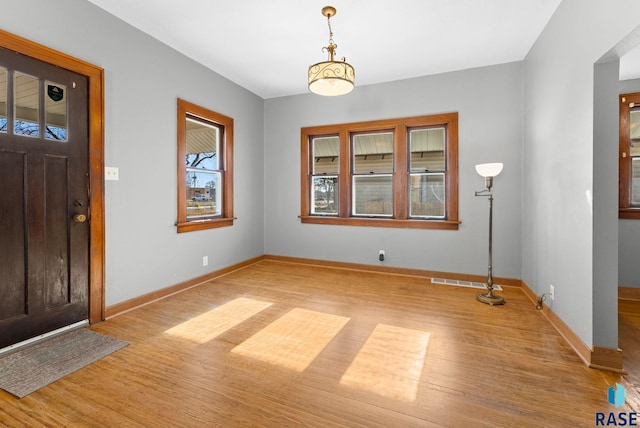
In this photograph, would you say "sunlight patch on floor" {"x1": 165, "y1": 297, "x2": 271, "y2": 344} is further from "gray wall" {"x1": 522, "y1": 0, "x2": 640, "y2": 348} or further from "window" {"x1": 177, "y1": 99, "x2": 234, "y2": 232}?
"gray wall" {"x1": 522, "y1": 0, "x2": 640, "y2": 348}

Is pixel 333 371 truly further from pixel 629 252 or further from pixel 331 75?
pixel 629 252

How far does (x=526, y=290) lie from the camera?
11.5ft

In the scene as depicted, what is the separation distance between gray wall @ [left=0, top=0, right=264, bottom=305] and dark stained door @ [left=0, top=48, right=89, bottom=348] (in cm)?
23

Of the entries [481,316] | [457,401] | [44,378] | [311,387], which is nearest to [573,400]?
[457,401]

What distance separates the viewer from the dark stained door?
2148mm

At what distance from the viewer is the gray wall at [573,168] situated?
6.49 feet

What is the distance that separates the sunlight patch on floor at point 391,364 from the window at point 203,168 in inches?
104

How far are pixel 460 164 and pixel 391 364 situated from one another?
3.01m

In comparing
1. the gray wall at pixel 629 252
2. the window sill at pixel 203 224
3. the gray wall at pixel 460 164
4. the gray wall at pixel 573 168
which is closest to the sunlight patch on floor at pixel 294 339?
the window sill at pixel 203 224

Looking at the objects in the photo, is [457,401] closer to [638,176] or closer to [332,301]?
[332,301]

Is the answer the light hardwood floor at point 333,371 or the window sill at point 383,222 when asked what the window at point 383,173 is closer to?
the window sill at point 383,222

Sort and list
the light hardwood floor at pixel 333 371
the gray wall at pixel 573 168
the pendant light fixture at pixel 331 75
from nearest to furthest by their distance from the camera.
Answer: the light hardwood floor at pixel 333 371, the gray wall at pixel 573 168, the pendant light fixture at pixel 331 75

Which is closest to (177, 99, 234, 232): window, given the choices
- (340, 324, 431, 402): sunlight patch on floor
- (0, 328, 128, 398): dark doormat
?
(0, 328, 128, 398): dark doormat

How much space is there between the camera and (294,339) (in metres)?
2.40
